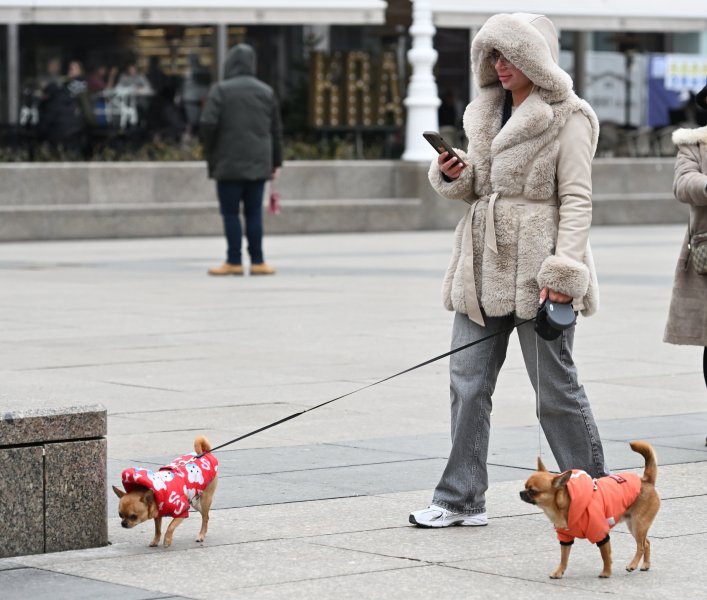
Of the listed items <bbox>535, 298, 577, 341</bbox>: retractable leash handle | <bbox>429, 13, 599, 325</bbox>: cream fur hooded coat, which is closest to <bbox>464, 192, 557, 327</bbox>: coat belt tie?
<bbox>429, 13, 599, 325</bbox>: cream fur hooded coat

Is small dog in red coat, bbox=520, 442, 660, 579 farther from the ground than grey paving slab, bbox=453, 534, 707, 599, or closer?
farther from the ground

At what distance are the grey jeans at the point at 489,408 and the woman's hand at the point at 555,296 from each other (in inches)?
6.4

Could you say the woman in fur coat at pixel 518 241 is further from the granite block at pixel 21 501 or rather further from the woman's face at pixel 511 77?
the granite block at pixel 21 501

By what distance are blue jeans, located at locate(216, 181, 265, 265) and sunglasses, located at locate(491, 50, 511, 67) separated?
9876mm

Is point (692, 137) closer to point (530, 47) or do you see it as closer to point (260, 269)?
point (530, 47)

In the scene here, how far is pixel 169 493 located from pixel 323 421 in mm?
2727

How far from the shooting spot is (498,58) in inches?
225

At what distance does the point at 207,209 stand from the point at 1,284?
284 inches

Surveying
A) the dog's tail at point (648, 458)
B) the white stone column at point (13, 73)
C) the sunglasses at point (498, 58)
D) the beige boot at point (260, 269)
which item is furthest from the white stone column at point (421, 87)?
the dog's tail at point (648, 458)

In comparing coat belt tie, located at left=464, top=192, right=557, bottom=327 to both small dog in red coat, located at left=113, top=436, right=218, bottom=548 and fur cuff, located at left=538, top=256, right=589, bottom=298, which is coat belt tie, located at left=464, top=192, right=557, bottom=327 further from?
small dog in red coat, located at left=113, top=436, right=218, bottom=548

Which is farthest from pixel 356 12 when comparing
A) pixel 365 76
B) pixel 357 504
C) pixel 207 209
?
pixel 357 504

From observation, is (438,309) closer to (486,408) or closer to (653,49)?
(486,408)

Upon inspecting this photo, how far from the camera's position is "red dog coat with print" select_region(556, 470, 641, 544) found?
4.86 meters

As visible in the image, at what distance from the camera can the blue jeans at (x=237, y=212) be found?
1555 cm
